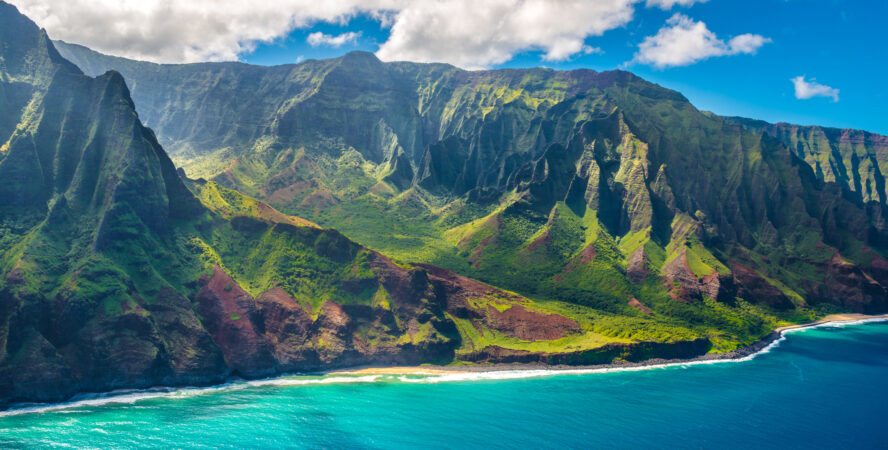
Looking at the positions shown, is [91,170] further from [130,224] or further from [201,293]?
[201,293]

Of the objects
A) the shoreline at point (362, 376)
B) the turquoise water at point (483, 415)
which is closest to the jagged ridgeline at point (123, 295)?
the shoreline at point (362, 376)

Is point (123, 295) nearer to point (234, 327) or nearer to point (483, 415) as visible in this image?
point (234, 327)

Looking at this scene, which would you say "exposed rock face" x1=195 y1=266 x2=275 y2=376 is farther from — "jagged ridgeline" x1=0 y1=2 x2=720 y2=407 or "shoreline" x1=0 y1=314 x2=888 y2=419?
"shoreline" x1=0 y1=314 x2=888 y2=419

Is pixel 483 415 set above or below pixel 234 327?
below

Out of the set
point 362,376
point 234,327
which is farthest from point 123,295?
point 362,376

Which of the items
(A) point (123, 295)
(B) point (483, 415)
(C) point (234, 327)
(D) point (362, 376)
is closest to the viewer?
(B) point (483, 415)

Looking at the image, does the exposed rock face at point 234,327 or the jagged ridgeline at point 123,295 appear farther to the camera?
the exposed rock face at point 234,327

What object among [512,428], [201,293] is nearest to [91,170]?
[201,293]

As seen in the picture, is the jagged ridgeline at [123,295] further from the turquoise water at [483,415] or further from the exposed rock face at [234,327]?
the turquoise water at [483,415]
